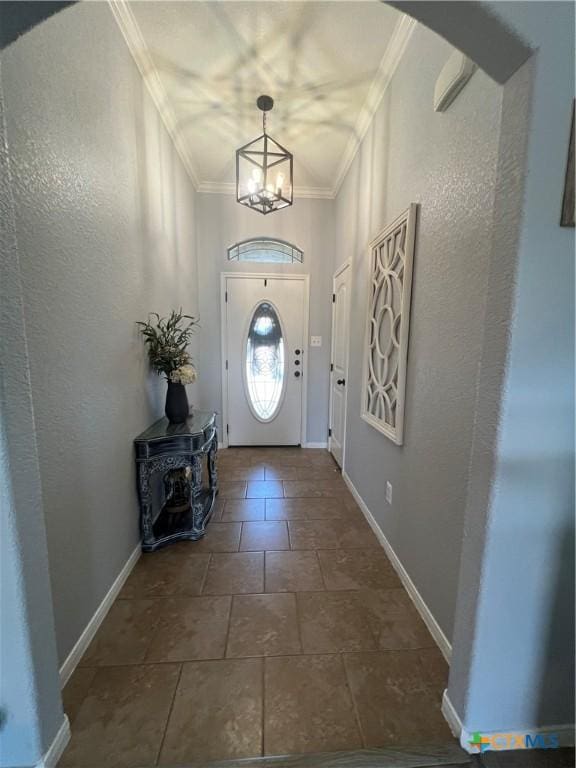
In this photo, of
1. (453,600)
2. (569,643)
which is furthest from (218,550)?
(569,643)

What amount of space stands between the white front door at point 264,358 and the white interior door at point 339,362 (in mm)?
382

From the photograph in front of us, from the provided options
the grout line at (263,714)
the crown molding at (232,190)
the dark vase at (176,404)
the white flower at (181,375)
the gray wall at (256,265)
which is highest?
the crown molding at (232,190)

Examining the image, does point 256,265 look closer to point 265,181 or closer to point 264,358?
point 264,358

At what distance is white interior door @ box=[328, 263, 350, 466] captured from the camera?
2973mm

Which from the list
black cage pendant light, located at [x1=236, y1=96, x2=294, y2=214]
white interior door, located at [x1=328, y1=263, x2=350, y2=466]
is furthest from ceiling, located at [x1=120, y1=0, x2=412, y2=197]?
white interior door, located at [x1=328, y1=263, x2=350, y2=466]

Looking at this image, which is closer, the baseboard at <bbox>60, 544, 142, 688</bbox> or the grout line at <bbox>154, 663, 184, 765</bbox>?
the grout line at <bbox>154, 663, 184, 765</bbox>

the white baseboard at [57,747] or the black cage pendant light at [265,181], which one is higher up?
the black cage pendant light at [265,181]

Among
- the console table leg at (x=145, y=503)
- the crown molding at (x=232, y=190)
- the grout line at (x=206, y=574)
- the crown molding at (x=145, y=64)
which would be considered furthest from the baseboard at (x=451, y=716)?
the crown molding at (x=232, y=190)

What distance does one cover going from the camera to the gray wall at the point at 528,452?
754 millimetres

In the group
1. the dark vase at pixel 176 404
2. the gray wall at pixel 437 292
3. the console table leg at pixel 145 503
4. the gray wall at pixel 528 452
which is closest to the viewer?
the gray wall at pixel 528 452

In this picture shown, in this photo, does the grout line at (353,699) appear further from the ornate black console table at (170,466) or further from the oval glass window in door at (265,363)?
the oval glass window in door at (265,363)

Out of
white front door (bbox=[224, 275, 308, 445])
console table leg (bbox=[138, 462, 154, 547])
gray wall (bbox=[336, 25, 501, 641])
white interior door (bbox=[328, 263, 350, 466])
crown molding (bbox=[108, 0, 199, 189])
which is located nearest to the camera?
gray wall (bbox=[336, 25, 501, 641])

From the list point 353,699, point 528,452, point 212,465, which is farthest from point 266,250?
point 353,699

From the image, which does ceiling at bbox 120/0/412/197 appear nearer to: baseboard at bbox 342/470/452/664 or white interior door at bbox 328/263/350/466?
white interior door at bbox 328/263/350/466
